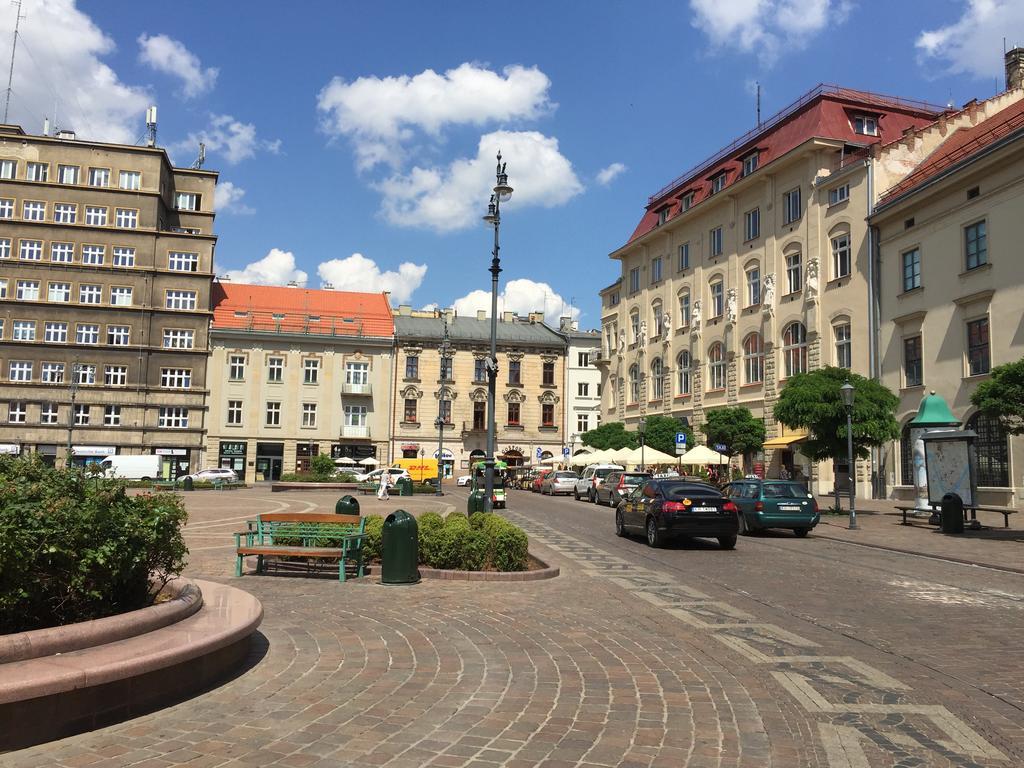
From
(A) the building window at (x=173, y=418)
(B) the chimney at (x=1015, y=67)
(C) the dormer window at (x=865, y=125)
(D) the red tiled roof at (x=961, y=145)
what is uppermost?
(B) the chimney at (x=1015, y=67)

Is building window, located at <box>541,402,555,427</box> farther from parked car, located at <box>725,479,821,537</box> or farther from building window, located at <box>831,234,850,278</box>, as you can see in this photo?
parked car, located at <box>725,479,821,537</box>

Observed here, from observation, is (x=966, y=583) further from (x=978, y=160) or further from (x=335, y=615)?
(x=978, y=160)

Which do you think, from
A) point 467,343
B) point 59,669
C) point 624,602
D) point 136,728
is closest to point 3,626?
point 59,669

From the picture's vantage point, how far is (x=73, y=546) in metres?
5.17

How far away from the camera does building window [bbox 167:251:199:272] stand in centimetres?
6016

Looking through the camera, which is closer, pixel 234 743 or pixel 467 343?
pixel 234 743

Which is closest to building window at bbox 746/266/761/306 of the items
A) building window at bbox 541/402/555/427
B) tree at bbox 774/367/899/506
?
tree at bbox 774/367/899/506

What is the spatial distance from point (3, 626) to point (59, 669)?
0.75 metres

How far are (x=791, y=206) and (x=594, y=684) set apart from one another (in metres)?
41.3

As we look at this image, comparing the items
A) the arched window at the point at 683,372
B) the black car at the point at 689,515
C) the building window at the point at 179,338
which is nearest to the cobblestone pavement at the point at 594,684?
the black car at the point at 689,515

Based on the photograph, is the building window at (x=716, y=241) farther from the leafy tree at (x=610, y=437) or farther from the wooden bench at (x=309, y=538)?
the wooden bench at (x=309, y=538)

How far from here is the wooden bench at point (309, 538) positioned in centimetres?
1070

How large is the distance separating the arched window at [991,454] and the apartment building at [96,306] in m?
50.8

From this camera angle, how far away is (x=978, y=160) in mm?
30109
